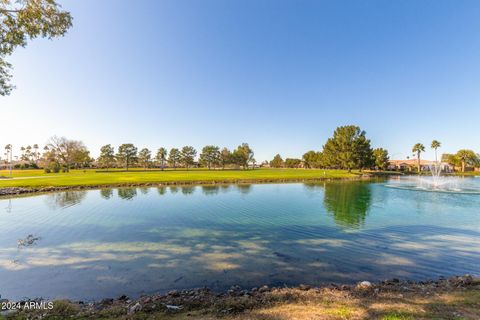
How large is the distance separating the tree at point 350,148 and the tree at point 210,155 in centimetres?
6196

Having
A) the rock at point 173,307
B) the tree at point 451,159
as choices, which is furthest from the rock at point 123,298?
the tree at point 451,159

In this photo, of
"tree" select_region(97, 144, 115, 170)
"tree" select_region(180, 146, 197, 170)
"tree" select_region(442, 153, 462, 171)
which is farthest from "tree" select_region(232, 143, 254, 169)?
"tree" select_region(442, 153, 462, 171)

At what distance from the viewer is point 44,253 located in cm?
1170

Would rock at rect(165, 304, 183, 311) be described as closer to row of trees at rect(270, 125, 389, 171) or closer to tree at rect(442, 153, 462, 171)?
row of trees at rect(270, 125, 389, 171)

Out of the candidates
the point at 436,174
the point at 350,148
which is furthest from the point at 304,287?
the point at 436,174

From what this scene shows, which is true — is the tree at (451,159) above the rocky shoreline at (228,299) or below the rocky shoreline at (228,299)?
above

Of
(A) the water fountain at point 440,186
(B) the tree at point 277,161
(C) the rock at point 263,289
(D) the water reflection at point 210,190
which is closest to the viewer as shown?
(C) the rock at point 263,289

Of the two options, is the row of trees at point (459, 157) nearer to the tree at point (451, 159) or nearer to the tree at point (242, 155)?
the tree at point (451, 159)

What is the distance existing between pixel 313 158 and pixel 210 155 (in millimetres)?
58962

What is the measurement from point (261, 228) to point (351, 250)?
5983 millimetres

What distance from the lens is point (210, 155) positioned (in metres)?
127

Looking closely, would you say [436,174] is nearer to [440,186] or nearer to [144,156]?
[440,186]

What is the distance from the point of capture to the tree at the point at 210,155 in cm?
12700

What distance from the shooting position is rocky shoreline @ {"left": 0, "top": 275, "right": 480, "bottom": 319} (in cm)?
593
